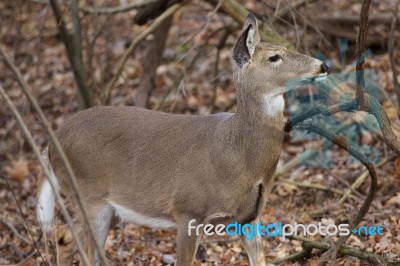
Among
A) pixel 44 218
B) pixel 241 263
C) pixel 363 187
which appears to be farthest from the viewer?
pixel 363 187

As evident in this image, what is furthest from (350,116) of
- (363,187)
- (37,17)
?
(37,17)

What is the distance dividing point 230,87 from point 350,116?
11.0 ft

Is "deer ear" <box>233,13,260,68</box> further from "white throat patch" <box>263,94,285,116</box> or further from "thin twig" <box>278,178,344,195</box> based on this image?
"thin twig" <box>278,178,344,195</box>

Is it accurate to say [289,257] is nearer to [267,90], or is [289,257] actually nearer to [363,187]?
[267,90]

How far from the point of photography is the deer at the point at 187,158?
5.15 meters

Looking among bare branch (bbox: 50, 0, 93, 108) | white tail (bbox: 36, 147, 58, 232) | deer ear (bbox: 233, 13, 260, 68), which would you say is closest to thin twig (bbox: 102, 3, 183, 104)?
bare branch (bbox: 50, 0, 93, 108)

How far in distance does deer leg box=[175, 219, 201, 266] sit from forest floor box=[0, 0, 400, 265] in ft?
2.70

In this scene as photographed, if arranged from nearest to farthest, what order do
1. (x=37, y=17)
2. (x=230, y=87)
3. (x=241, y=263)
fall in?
(x=241, y=263) → (x=230, y=87) → (x=37, y=17)

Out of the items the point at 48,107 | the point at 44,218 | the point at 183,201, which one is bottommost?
the point at 48,107

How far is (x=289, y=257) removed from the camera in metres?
6.14

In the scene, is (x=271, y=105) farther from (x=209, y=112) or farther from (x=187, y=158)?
(x=209, y=112)

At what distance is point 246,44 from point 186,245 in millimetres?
1284

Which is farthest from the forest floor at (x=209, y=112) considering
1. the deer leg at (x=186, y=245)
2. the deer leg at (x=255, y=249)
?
the deer leg at (x=186, y=245)

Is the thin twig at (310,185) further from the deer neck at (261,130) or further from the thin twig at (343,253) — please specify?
the deer neck at (261,130)
